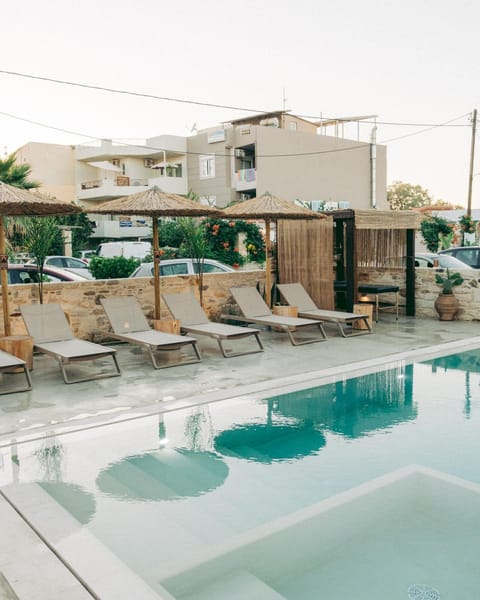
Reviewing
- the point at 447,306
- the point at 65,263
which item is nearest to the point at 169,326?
the point at 447,306

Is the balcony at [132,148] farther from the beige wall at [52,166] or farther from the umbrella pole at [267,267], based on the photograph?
the umbrella pole at [267,267]

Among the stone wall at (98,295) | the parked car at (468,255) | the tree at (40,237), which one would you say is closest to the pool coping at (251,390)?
the stone wall at (98,295)

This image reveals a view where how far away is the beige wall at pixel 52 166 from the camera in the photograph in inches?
1624

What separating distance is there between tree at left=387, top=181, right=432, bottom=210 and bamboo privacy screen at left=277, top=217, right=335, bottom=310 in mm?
69914

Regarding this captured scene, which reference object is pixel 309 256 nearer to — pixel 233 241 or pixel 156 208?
pixel 156 208

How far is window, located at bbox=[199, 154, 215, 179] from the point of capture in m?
37.4

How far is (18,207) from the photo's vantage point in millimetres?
8453

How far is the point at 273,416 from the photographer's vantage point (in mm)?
6629

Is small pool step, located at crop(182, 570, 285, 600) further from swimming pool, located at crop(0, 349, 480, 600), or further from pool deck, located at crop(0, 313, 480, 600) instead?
pool deck, located at crop(0, 313, 480, 600)

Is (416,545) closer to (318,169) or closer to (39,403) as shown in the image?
(39,403)

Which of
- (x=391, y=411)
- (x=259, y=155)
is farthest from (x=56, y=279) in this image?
(x=259, y=155)

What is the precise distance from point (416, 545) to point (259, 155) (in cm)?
3214

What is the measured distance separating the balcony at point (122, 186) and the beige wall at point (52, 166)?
1.14 meters

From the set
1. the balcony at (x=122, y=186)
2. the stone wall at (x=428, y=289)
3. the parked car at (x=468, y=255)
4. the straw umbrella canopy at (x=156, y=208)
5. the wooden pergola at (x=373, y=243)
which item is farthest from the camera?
the balcony at (x=122, y=186)
